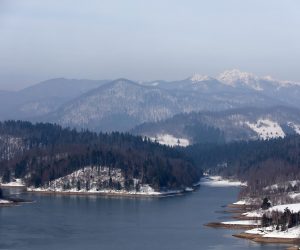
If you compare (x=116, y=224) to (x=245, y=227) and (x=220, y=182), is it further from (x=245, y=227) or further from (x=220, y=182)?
(x=220, y=182)

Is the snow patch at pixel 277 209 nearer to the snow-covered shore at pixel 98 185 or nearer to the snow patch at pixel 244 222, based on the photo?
the snow patch at pixel 244 222

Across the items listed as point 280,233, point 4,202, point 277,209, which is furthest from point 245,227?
point 4,202

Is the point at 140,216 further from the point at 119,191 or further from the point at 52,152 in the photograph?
the point at 52,152

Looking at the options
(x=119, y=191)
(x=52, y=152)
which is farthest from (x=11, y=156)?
(x=119, y=191)

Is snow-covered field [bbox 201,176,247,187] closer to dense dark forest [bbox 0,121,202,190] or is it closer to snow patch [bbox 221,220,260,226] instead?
dense dark forest [bbox 0,121,202,190]

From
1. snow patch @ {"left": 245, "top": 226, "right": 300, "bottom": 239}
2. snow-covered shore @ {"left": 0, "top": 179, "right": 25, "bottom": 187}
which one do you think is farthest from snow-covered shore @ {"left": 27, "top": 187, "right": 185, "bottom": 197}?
snow patch @ {"left": 245, "top": 226, "right": 300, "bottom": 239}

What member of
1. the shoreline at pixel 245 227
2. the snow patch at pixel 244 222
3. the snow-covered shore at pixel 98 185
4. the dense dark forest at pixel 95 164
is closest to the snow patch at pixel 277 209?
the shoreline at pixel 245 227

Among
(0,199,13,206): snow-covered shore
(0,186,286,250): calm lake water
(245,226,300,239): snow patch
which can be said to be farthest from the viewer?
(0,199,13,206): snow-covered shore
